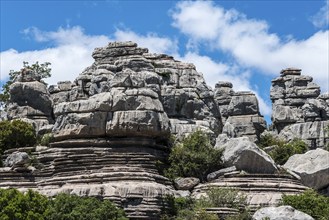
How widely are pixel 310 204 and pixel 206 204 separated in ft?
19.9

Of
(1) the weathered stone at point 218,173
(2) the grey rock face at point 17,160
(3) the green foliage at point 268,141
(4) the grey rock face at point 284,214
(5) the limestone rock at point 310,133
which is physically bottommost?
(4) the grey rock face at point 284,214

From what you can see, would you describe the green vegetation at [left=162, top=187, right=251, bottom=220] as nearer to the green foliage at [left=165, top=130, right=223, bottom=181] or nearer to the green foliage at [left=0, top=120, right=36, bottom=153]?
the green foliage at [left=165, top=130, right=223, bottom=181]

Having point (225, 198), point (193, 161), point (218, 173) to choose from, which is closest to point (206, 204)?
point (225, 198)

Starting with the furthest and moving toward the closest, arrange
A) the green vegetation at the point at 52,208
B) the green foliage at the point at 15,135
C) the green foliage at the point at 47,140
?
1. the green foliage at the point at 15,135
2. the green foliage at the point at 47,140
3. the green vegetation at the point at 52,208

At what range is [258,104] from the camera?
263 feet

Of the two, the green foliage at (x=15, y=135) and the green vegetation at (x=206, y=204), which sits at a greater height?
the green foliage at (x=15, y=135)

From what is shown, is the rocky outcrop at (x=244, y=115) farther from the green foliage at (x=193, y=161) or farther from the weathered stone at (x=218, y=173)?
the weathered stone at (x=218, y=173)

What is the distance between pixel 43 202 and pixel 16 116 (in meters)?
24.1

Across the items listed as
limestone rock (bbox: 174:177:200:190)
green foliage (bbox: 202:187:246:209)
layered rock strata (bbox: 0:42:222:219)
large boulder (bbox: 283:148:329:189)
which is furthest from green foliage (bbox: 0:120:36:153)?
large boulder (bbox: 283:148:329:189)

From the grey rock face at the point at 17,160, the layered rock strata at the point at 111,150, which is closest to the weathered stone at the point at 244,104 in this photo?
the layered rock strata at the point at 111,150

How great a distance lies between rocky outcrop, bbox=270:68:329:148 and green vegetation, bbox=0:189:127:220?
37.5 metres

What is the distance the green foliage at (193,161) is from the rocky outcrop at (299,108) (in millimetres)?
25685

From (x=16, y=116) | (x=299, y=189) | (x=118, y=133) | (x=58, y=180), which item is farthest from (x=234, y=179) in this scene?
(x=16, y=116)

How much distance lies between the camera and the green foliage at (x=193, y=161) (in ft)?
171
